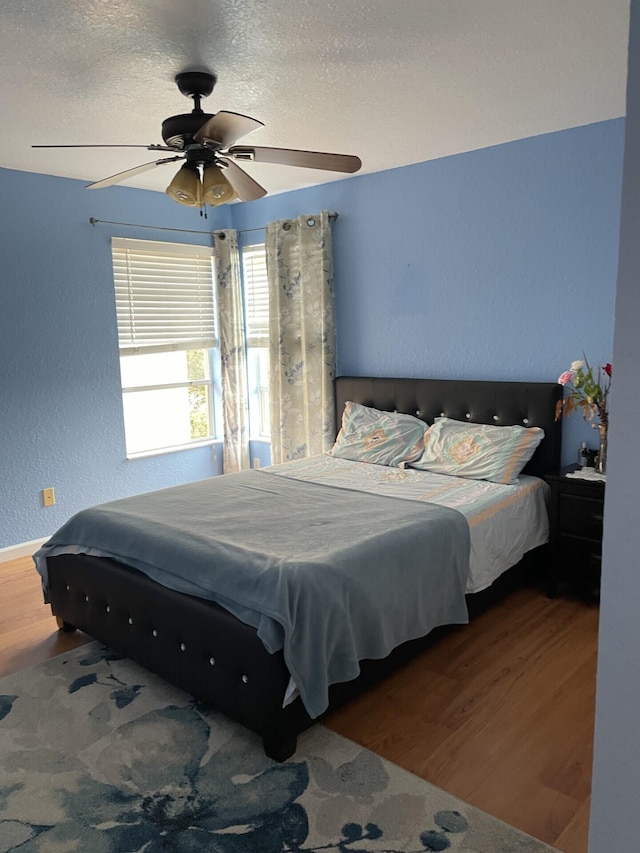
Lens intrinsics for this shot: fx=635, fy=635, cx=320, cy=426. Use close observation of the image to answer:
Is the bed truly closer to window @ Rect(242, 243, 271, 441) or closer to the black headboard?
the black headboard

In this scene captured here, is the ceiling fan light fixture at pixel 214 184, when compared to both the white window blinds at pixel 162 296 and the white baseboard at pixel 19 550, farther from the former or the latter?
the white baseboard at pixel 19 550

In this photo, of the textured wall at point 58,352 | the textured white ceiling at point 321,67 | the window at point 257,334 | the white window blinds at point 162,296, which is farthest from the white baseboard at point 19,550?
the textured white ceiling at point 321,67

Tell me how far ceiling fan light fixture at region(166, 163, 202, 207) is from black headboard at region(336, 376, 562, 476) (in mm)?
2101

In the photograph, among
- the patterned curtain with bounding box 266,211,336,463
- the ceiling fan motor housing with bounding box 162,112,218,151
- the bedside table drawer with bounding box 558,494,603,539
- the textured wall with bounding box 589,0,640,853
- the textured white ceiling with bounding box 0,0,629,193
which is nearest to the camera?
the textured wall with bounding box 589,0,640,853

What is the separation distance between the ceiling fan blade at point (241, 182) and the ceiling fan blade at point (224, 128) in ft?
0.66

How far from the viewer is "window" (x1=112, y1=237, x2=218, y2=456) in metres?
4.74

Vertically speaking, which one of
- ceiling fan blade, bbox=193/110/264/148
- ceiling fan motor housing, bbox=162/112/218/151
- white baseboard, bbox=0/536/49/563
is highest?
ceiling fan motor housing, bbox=162/112/218/151

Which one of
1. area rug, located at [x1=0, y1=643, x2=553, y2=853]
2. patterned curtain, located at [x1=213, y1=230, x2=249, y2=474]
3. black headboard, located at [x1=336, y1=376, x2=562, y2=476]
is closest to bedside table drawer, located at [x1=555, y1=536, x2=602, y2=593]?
black headboard, located at [x1=336, y1=376, x2=562, y2=476]

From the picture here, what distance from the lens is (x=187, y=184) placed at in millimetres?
2574

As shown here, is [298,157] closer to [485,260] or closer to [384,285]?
[485,260]

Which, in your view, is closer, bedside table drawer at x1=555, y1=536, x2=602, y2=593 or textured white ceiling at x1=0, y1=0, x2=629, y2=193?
textured white ceiling at x1=0, y1=0, x2=629, y2=193

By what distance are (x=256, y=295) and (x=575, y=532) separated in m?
3.21

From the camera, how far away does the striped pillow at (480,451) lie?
3.55 m

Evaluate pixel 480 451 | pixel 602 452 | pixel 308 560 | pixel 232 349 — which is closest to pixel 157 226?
pixel 232 349
